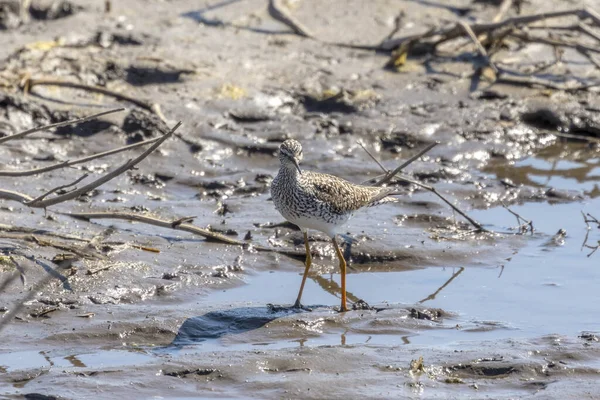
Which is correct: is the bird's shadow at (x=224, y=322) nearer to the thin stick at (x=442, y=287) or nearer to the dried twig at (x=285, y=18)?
the thin stick at (x=442, y=287)

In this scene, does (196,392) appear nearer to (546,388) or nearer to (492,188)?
(546,388)

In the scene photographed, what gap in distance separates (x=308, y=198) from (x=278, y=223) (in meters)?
1.63

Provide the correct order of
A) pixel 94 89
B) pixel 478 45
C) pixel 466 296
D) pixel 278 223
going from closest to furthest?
pixel 466 296 → pixel 278 223 → pixel 94 89 → pixel 478 45

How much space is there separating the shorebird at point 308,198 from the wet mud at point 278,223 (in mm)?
667

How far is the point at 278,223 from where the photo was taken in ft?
30.1

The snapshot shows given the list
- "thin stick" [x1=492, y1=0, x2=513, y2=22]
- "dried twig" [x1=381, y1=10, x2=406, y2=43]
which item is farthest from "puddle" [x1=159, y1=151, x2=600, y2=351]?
"thin stick" [x1=492, y1=0, x2=513, y2=22]

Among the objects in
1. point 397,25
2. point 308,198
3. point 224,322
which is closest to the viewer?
point 224,322

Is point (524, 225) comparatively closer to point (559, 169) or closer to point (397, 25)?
point (559, 169)

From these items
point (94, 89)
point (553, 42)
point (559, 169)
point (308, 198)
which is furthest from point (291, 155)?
point (553, 42)

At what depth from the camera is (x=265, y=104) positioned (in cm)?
1186

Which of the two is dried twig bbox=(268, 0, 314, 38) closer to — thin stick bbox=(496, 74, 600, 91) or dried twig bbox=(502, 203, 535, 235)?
thin stick bbox=(496, 74, 600, 91)

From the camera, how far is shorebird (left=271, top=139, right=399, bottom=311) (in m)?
7.58

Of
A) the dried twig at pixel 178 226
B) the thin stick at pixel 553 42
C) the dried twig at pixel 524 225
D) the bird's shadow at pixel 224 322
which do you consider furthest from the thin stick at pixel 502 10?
the bird's shadow at pixel 224 322

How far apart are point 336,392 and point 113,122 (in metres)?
5.83
